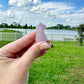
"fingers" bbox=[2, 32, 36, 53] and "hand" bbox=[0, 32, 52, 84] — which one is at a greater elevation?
"fingers" bbox=[2, 32, 36, 53]

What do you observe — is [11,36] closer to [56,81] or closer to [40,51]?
[56,81]

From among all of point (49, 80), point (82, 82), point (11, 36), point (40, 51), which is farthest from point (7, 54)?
point (11, 36)

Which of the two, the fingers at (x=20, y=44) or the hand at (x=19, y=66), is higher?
the fingers at (x=20, y=44)

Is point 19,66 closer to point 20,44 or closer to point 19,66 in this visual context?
point 19,66

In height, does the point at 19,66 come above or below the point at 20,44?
below

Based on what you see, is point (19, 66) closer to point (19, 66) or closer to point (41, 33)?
point (19, 66)

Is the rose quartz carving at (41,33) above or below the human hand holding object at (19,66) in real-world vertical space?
above

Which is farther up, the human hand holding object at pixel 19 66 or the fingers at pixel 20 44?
the fingers at pixel 20 44

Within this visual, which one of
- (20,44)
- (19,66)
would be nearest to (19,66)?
(19,66)

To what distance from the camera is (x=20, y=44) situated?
77 centimetres

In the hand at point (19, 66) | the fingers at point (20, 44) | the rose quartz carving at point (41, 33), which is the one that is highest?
the rose quartz carving at point (41, 33)

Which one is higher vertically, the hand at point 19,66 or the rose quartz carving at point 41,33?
the rose quartz carving at point 41,33

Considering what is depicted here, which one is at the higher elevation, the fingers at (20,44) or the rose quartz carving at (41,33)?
the rose quartz carving at (41,33)

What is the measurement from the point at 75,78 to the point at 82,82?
215mm
